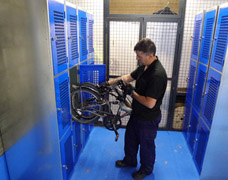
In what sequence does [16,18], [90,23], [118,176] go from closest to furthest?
[16,18]
[118,176]
[90,23]

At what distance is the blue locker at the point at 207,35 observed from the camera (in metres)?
2.62

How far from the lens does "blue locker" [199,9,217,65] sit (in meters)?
2.62

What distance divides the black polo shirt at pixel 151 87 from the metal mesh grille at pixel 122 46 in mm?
1069

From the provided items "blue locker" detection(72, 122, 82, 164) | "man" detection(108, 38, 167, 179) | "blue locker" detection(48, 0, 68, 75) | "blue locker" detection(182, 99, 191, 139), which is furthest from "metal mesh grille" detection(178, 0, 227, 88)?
"blue locker" detection(48, 0, 68, 75)

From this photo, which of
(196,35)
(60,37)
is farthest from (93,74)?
(196,35)

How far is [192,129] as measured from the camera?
3277 mm

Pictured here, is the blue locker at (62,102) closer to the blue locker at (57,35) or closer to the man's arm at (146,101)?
the blue locker at (57,35)

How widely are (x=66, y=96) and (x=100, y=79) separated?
741 mm

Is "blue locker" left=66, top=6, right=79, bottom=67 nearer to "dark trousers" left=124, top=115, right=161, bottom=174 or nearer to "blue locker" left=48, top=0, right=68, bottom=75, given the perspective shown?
"blue locker" left=48, top=0, right=68, bottom=75

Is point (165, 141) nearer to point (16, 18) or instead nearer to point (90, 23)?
point (90, 23)

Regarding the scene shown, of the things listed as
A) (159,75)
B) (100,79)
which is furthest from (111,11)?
(159,75)

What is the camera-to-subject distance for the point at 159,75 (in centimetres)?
214

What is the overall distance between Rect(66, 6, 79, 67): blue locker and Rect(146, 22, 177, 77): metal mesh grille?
147cm

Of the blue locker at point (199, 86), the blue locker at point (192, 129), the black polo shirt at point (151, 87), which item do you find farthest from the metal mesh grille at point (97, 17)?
the blue locker at point (192, 129)
